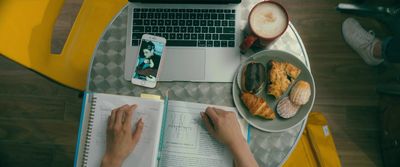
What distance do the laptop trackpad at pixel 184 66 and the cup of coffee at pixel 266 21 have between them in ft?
0.52

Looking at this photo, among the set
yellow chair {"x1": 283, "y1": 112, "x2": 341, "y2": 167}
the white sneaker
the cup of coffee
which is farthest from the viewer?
the white sneaker

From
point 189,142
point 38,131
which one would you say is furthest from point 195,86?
point 38,131

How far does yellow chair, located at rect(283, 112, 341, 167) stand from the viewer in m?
1.29

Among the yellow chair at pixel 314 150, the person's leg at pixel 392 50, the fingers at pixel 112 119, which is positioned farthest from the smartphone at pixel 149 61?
the person's leg at pixel 392 50

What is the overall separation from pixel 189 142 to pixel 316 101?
876 millimetres

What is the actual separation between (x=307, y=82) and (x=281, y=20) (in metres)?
0.20

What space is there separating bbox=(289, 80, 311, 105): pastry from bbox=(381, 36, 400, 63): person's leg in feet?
2.22

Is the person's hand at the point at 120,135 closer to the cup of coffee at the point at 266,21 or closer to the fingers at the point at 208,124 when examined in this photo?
the fingers at the point at 208,124

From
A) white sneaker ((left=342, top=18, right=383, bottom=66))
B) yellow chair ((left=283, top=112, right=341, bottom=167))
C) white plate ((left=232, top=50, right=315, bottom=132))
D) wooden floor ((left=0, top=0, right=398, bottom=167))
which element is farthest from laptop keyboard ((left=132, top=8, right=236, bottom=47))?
white sneaker ((left=342, top=18, right=383, bottom=66))

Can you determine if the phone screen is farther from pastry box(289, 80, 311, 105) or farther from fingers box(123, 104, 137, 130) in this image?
pastry box(289, 80, 311, 105)

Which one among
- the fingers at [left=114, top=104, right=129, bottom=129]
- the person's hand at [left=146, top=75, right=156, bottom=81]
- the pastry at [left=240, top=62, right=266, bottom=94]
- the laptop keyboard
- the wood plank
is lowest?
the wood plank

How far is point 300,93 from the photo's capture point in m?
0.91

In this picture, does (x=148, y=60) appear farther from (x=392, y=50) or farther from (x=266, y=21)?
(x=392, y=50)

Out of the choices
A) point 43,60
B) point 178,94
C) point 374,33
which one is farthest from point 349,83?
point 43,60
